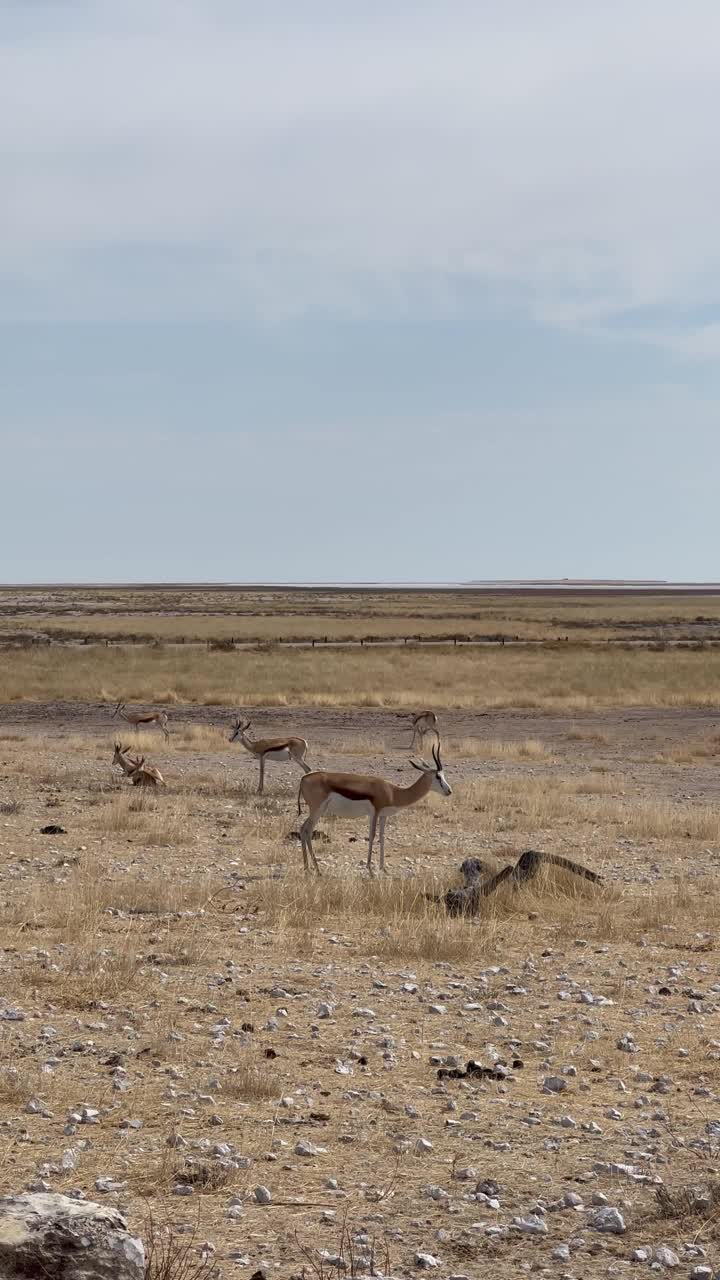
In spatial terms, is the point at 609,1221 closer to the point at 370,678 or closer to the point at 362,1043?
the point at 362,1043

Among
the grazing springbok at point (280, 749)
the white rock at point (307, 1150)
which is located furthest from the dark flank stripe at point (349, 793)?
the white rock at point (307, 1150)

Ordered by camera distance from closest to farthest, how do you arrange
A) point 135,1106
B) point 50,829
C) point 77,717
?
point 135,1106 < point 50,829 < point 77,717

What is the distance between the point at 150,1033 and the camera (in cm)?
888

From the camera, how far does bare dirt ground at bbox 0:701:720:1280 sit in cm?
Answer: 595

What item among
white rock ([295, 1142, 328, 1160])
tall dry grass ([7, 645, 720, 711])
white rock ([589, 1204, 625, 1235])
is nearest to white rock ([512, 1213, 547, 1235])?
white rock ([589, 1204, 625, 1235])

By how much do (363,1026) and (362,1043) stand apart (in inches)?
15.4

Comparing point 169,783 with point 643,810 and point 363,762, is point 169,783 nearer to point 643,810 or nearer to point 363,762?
point 363,762

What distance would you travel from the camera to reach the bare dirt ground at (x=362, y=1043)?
19.5 feet

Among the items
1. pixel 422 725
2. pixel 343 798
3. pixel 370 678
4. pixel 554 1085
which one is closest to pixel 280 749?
pixel 343 798

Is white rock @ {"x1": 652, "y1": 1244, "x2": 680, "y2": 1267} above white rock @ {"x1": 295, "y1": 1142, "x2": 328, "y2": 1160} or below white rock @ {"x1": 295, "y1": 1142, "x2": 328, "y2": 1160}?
above

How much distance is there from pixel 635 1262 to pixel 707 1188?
82 cm

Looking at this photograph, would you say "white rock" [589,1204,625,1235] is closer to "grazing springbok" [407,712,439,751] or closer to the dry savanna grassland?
the dry savanna grassland

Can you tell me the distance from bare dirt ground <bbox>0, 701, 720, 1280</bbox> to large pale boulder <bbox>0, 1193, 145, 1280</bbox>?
1.10 metres

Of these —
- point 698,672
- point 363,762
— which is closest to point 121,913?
point 363,762
